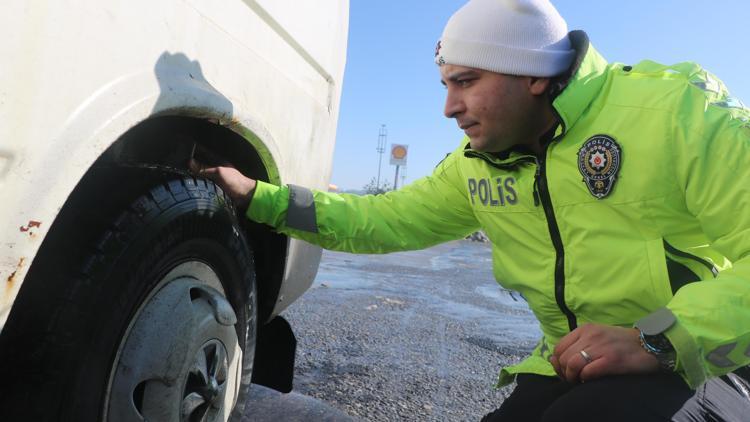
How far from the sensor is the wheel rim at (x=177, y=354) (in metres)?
1.26

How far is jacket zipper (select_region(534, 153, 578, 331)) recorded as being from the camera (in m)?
1.70

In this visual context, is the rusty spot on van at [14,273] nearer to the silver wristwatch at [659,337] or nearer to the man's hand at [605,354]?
the man's hand at [605,354]

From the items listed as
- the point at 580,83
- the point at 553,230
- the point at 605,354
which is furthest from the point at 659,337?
the point at 580,83

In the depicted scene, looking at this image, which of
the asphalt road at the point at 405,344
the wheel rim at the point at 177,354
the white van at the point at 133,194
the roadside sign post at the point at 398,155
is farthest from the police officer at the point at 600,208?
the roadside sign post at the point at 398,155

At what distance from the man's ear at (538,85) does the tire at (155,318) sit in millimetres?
880

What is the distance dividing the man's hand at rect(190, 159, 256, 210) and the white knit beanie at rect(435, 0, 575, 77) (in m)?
0.68

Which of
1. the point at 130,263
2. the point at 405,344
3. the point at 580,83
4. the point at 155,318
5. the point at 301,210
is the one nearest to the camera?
the point at 130,263

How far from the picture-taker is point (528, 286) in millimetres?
1821

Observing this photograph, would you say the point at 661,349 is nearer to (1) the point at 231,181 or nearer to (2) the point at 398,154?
(1) the point at 231,181

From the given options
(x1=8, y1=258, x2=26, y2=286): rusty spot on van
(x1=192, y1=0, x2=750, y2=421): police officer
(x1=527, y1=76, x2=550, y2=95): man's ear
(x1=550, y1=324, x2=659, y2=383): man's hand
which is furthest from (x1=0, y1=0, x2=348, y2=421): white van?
(x1=550, y1=324, x2=659, y2=383): man's hand

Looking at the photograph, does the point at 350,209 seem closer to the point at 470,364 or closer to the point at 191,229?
the point at 191,229

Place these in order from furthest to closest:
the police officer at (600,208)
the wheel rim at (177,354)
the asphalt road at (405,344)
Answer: the asphalt road at (405,344), the police officer at (600,208), the wheel rim at (177,354)

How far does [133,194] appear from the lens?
1.26 meters

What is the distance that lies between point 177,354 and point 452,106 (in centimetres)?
97
